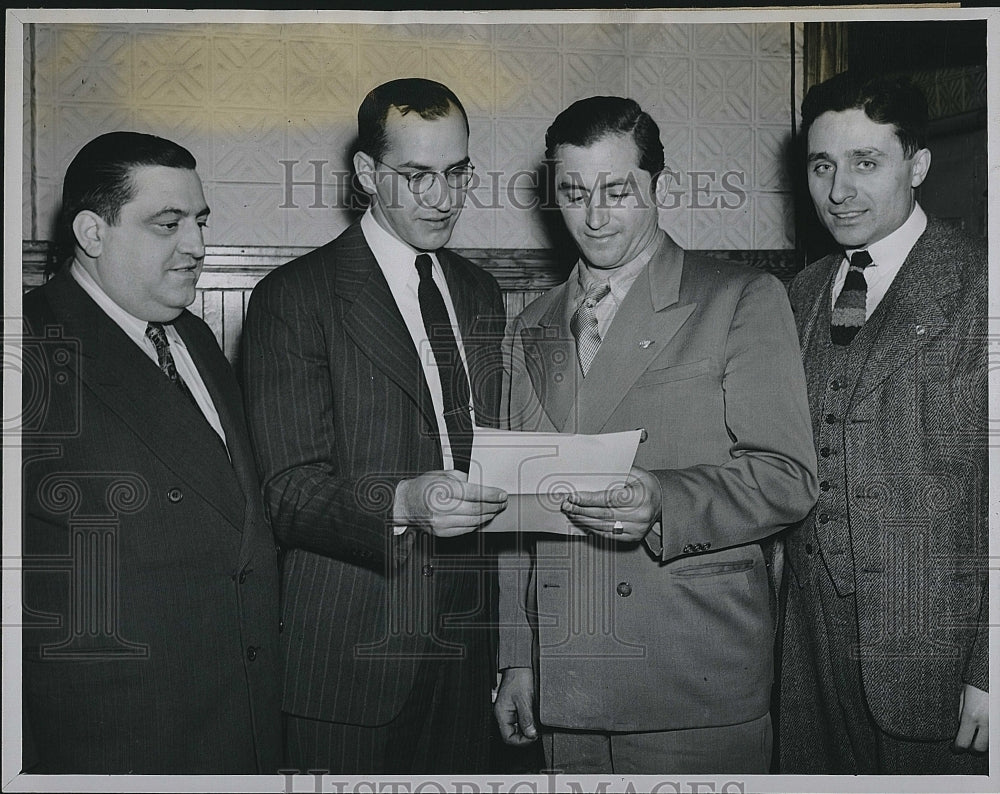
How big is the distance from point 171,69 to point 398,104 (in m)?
0.49

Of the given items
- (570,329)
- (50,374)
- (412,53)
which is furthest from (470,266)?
(50,374)

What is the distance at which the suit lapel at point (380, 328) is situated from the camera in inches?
71.1

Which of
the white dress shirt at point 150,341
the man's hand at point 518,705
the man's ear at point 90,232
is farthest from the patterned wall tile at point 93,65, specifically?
the man's hand at point 518,705

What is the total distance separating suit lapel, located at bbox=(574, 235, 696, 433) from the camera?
5.88 feet

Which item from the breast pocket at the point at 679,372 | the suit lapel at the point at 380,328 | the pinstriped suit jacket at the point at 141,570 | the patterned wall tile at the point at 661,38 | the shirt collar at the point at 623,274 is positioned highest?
the patterned wall tile at the point at 661,38

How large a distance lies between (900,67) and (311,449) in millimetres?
1470

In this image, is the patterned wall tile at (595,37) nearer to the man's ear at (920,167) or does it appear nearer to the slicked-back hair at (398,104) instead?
the slicked-back hair at (398,104)

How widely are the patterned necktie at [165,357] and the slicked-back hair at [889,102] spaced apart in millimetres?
1464

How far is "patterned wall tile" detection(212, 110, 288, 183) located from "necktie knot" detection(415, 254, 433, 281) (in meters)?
0.36

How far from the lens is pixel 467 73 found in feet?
6.36

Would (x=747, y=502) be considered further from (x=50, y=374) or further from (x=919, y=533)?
(x=50, y=374)

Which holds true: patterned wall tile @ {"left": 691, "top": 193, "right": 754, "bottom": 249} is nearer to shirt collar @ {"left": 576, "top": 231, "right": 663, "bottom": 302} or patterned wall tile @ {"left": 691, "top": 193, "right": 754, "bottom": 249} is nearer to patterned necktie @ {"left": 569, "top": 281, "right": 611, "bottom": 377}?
shirt collar @ {"left": 576, "top": 231, "right": 663, "bottom": 302}

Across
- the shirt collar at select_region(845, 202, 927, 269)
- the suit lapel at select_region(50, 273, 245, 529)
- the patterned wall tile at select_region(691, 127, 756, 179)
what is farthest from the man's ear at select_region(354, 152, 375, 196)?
the shirt collar at select_region(845, 202, 927, 269)

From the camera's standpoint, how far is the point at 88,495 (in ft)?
5.89
